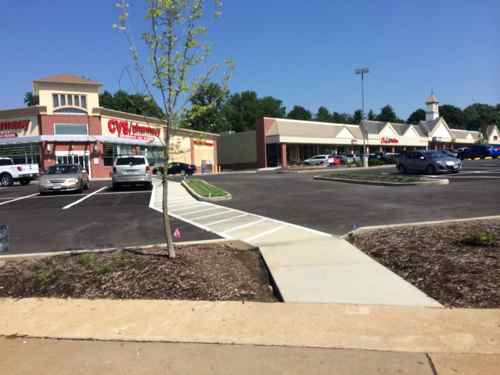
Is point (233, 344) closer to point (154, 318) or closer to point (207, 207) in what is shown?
point (154, 318)

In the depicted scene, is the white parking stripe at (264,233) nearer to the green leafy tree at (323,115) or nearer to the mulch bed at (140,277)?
the mulch bed at (140,277)

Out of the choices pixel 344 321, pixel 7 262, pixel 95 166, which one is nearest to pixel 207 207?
pixel 7 262

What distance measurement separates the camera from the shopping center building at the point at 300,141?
59.3m

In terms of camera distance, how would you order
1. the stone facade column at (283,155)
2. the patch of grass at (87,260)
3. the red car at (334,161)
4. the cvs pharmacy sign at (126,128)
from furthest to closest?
1. the stone facade column at (283,155)
2. the red car at (334,161)
3. the cvs pharmacy sign at (126,128)
4. the patch of grass at (87,260)

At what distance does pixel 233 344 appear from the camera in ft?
12.7

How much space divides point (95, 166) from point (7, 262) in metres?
35.4

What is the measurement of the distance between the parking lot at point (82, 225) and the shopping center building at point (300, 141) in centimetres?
4417

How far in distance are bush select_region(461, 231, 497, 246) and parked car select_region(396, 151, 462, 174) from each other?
67.5ft

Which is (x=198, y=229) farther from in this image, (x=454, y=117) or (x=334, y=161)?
(x=454, y=117)

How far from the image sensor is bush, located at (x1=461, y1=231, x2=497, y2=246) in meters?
6.44

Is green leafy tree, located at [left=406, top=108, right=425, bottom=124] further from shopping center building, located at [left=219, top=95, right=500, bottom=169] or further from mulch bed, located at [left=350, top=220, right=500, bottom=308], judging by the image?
mulch bed, located at [left=350, top=220, right=500, bottom=308]

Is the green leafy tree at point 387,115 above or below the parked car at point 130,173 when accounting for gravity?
above

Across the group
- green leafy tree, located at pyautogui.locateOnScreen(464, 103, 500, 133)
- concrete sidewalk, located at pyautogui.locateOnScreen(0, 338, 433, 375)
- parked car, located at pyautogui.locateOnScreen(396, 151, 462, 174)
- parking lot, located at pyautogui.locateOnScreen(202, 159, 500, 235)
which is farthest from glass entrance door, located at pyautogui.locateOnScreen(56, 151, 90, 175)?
green leafy tree, located at pyautogui.locateOnScreen(464, 103, 500, 133)

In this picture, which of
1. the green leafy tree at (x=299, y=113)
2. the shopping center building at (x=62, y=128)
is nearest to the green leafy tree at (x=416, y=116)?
the green leafy tree at (x=299, y=113)
